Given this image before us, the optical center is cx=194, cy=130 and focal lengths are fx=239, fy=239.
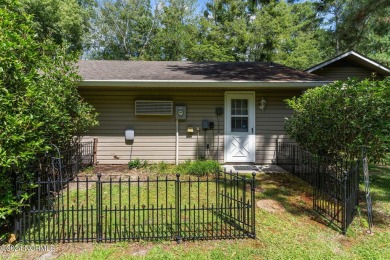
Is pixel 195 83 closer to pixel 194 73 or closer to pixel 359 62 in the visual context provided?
pixel 194 73

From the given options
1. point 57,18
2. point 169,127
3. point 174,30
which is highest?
point 174,30

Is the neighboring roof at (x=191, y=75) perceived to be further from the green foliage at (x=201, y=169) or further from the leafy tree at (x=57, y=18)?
the leafy tree at (x=57, y=18)

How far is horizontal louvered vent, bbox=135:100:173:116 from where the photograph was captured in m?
7.22

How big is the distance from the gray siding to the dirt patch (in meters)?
3.13

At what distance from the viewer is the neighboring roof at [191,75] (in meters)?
6.62

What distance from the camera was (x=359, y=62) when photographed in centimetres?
997

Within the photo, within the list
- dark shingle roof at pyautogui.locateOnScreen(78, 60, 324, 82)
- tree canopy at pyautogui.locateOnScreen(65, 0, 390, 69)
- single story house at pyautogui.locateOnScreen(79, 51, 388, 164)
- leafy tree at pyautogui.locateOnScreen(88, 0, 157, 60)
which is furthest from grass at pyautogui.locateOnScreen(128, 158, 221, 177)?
leafy tree at pyautogui.locateOnScreen(88, 0, 157, 60)

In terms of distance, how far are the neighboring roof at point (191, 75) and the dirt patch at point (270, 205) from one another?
3464mm

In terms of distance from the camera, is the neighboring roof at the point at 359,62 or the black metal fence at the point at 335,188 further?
the neighboring roof at the point at 359,62

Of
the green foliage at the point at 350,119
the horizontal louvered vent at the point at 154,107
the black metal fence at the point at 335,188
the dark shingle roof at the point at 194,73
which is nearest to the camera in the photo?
the black metal fence at the point at 335,188

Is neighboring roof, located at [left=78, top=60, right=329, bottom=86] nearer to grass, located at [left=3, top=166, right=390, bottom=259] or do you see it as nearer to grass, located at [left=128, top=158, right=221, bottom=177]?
grass, located at [left=128, top=158, right=221, bottom=177]

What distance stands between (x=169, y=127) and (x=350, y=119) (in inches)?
190

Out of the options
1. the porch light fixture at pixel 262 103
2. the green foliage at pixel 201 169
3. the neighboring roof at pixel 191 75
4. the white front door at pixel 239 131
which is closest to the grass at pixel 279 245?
the green foliage at pixel 201 169

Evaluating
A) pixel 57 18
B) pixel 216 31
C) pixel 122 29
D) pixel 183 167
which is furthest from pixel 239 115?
pixel 122 29
